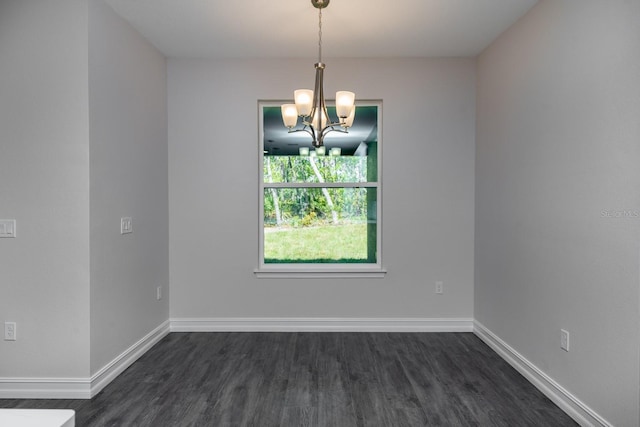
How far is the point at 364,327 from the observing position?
4.01 metres

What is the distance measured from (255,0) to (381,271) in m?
2.65

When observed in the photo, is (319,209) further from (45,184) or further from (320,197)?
(45,184)

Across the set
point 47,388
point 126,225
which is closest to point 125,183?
point 126,225

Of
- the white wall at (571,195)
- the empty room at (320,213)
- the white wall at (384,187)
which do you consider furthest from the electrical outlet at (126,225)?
the white wall at (571,195)

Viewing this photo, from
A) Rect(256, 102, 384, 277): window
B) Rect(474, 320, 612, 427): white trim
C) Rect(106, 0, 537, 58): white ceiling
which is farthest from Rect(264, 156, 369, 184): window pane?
Rect(474, 320, 612, 427): white trim

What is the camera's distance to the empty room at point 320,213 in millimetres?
2338

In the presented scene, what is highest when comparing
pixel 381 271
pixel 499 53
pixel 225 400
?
pixel 499 53

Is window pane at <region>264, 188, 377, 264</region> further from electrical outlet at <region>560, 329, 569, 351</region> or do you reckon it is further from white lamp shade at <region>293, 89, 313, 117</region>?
electrical outlet at <region>560, 329, 569, 351</region>

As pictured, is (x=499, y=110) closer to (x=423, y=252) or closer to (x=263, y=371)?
(x=423, y=252)

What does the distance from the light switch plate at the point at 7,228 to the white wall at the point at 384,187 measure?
1526 mm

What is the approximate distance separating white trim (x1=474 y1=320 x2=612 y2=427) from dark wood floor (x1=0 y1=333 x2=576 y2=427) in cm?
5

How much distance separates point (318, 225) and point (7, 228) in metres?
2.61

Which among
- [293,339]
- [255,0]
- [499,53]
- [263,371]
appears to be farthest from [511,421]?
[255,0]

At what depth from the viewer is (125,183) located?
10.3 feet
